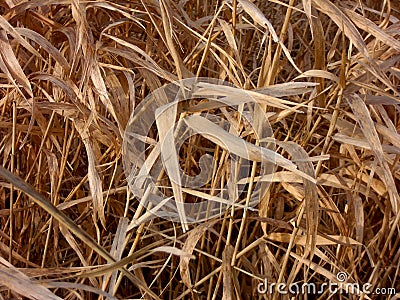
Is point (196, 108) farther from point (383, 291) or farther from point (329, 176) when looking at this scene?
point (383, 291)

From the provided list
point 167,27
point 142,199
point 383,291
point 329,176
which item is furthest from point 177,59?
point 383,291

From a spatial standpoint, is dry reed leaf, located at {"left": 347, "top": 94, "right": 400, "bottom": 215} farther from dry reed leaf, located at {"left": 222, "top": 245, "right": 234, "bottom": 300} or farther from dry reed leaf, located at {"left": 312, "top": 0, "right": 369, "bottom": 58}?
dry reed leaf, located at {"left": 222, "top": 245, "right": 234, "bottom": 300}

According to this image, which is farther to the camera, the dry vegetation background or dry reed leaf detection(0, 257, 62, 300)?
the dry vegetation background

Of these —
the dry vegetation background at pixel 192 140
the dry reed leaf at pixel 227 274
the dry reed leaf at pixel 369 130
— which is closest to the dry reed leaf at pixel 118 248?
the dry vegetation background at pixel 192 140

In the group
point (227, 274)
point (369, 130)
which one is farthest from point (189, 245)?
point (369, 130)

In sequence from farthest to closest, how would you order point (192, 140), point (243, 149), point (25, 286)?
point (192, 140)
point (243, 149)
point (25, 286)

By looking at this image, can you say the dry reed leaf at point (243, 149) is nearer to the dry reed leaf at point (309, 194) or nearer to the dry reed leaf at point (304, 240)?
the dry reed leaf at point (309, 194)

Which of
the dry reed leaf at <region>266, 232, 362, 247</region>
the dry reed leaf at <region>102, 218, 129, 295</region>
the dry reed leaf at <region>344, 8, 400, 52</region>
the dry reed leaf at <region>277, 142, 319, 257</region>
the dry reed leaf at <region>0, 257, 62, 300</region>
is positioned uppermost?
the dry reed leaf at <region>344, 8, 400, 52</region>

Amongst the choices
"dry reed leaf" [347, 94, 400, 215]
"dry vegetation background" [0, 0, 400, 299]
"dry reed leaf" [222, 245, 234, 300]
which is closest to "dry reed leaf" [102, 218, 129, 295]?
"dry vegetation background" [0, 0, 400, 299]

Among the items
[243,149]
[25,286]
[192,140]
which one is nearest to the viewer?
[25,286]

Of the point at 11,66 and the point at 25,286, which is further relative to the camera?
the point at 11,66

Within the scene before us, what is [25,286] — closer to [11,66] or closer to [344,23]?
[11,66]
